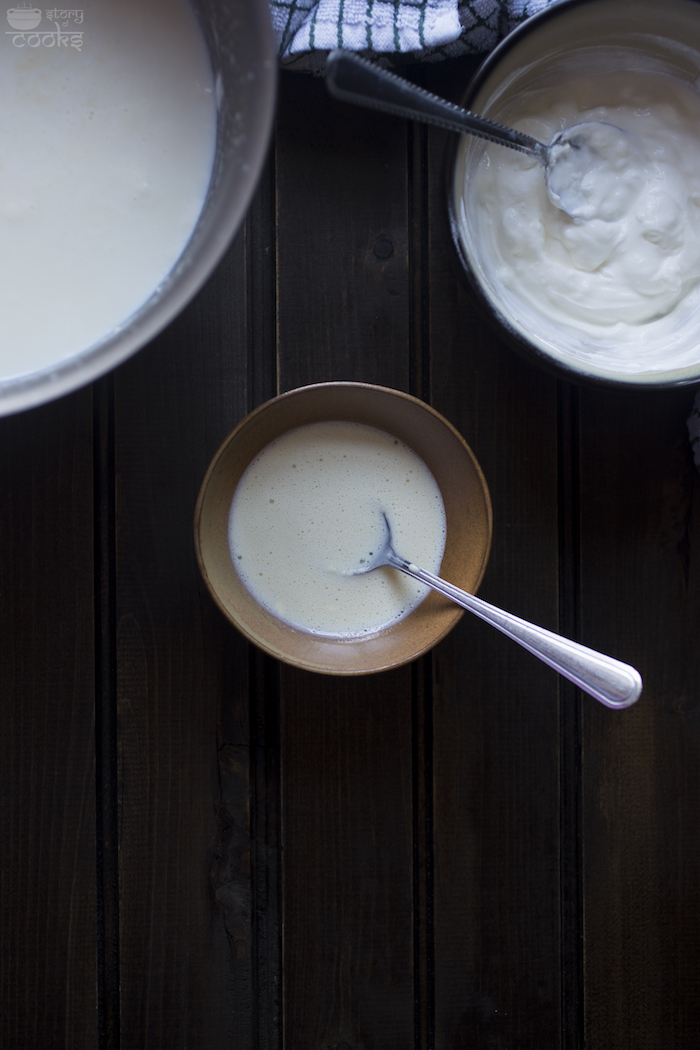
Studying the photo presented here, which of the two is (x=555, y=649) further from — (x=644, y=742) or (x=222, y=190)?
(x=222, y=190)

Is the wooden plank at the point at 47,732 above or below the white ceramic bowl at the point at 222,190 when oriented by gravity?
below

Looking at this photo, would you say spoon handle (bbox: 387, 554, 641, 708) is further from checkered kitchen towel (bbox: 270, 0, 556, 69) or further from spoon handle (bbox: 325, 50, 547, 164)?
checkered kitchen towel (bbox: 270, 0, 556, 69)

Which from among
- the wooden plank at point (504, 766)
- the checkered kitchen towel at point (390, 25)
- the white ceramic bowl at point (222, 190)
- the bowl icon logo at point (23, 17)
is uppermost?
the checkered kitchen towel at point (390, 25)

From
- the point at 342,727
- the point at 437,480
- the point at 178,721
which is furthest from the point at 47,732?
the point at 437,480

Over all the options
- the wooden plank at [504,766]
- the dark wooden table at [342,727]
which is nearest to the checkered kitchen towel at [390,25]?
the dark wooden table at [342,727]

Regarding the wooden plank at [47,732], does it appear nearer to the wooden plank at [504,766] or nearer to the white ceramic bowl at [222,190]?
the white ceramic bowl at [222,190]

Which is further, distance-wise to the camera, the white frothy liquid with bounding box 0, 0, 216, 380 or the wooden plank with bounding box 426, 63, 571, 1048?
the wooden plank with bounding box 426, 63, 571, 1048

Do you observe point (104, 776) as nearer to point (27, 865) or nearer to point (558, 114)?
point (27, 865)

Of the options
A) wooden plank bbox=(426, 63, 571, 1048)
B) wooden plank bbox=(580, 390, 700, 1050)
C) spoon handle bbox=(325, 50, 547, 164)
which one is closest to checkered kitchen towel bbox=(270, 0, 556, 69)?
spoon handle bbox=(325, 50, 547, 164)
